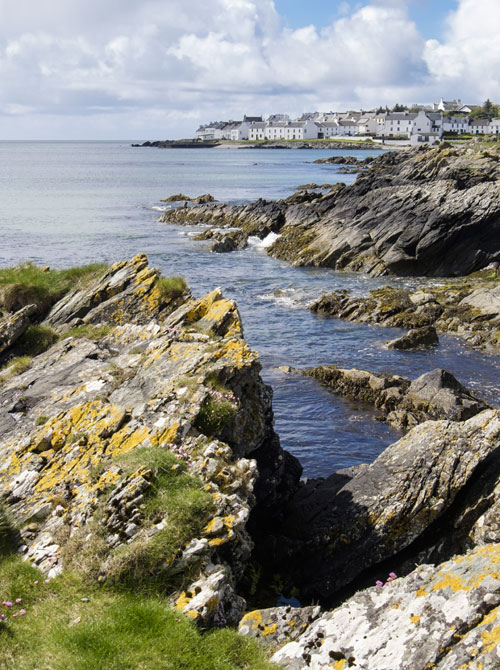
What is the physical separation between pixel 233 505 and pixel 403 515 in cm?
373

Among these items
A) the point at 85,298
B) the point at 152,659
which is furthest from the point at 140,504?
the point at 85,298

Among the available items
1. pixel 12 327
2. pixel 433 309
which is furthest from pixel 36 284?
pixel 433 309

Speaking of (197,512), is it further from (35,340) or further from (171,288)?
(35,340)

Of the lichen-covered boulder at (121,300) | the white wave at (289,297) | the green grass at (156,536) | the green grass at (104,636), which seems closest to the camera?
the green grass at (104,636)

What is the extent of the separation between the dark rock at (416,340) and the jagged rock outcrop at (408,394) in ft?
15.2

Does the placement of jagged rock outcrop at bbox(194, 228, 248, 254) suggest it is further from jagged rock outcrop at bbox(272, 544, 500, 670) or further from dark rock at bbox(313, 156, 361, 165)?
dark rock at bbox(313, 156, 361, 165)

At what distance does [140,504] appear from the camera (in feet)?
27.1

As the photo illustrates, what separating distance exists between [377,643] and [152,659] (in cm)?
246

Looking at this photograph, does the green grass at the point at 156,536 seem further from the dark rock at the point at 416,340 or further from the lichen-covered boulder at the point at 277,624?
the dark rock at the point at 416,340

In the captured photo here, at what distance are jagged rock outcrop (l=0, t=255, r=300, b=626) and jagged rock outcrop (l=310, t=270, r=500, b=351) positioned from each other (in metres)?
18.7

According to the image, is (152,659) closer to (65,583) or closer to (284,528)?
(65,583)

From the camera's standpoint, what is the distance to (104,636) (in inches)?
261

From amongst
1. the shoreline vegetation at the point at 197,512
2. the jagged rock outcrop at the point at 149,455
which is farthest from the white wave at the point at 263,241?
the jagged rock outcrop at the point at 149,455

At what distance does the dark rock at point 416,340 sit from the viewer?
27.9 meters
